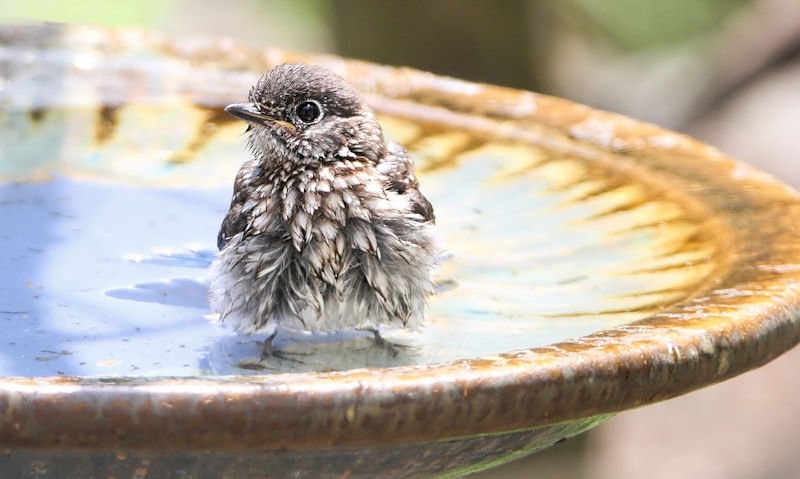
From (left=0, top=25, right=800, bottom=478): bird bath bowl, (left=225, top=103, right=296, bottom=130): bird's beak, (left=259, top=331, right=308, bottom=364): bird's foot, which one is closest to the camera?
(left=0, top=25, right=800, bottom=478): bird bath bowl

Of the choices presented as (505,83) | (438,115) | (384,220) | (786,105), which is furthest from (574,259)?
(786,105)

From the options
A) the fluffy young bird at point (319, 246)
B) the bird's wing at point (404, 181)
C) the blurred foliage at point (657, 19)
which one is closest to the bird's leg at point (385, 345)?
the fluffy young bird at point (319, 246)

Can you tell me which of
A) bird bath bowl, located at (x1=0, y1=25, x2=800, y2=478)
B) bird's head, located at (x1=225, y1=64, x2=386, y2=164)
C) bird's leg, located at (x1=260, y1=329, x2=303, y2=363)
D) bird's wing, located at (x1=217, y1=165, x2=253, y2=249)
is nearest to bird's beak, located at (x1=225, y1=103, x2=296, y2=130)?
bird's head, located at (x1=225, y1=64, x2=386, y2=164)

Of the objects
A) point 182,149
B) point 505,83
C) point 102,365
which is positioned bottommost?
point 102,365

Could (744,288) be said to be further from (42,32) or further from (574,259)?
(42,32)

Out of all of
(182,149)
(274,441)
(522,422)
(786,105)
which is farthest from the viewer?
(786,105)

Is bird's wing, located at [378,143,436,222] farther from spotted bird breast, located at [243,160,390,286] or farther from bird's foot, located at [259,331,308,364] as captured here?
bird's foot, located at [259,331,308,364]

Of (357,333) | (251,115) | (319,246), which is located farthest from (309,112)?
(357,333)

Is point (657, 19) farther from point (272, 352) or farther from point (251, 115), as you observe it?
point (272, 352)
